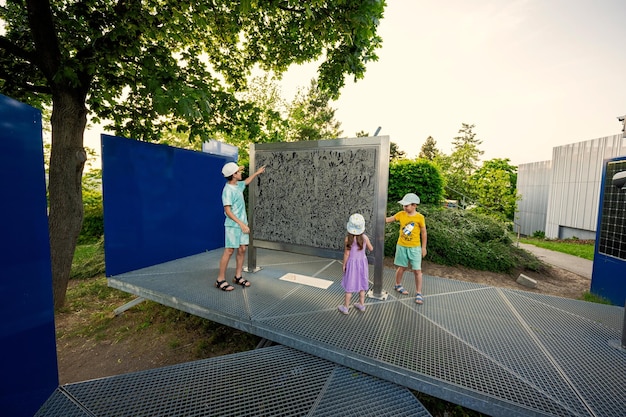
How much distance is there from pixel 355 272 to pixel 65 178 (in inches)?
210

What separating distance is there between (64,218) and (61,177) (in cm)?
75

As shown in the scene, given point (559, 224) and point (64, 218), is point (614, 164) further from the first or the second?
point (559, 224)

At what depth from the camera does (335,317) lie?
11.5 feet

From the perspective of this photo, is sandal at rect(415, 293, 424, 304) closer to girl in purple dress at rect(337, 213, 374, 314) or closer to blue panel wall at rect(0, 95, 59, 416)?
girl in purple dress at rect(337, 213, 374, 314)

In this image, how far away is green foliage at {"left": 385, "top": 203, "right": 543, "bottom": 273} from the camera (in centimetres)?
764

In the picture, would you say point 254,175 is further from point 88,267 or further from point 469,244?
point 88,267

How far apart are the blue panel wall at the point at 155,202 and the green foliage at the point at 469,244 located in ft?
17.8

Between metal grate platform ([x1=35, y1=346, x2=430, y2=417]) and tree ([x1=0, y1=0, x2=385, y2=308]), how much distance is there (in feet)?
11.7

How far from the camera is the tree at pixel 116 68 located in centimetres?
454

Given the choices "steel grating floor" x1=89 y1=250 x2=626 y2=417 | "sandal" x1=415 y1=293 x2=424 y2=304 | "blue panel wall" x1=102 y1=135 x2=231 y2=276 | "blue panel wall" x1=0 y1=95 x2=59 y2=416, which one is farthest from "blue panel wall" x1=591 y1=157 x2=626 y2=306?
"blue panel wall" x1=102 y1=135 x2=231 y2=276

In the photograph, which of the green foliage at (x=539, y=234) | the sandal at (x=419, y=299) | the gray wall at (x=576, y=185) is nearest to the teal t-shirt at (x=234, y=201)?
the sandal at (x=419, y=299)

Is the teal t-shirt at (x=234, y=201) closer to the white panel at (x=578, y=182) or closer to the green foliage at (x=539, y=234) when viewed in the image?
the white panel at (x=578, y=182)

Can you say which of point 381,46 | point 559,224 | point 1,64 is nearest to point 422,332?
point 381,46

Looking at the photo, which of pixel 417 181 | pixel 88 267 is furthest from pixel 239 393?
pixel 417 181
